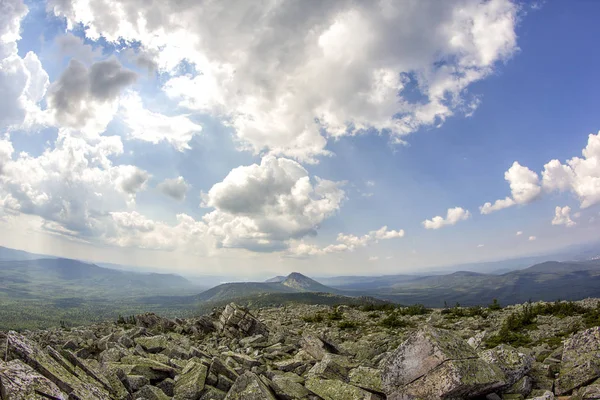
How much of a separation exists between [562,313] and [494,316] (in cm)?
699

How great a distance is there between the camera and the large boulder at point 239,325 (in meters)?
33.0

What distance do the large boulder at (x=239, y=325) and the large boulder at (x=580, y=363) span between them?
2580 centimetres

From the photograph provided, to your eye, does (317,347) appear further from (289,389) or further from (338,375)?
(289,389)

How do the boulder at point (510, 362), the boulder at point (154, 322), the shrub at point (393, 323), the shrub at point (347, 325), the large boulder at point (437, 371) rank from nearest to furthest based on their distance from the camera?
the large boulder at point (437, 371), the boulder at point (510, 362), the shrub at point (393, 323), the shrub at point (347, 325), the boulder at point (154, 322)

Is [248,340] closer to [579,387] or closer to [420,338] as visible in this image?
[420,338]

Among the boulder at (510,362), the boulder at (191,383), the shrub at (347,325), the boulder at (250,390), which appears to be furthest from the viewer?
the shrub at (347,325)

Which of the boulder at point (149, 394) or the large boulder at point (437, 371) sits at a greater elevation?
the large boulder at point (437, 371)

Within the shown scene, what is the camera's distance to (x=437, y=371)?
33.2 ft

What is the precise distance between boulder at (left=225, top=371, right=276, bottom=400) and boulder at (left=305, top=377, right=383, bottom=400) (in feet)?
6.19

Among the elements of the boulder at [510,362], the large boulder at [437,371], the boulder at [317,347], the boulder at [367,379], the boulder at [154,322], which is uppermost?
the large boulder at [437,371]

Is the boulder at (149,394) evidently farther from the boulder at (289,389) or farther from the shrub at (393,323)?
the shrub at (393,323)

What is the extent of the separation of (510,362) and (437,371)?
459 centimetres

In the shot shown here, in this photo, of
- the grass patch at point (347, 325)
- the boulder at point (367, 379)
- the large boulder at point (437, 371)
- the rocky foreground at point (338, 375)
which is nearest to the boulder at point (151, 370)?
the rocky foreground at point (338, 375)

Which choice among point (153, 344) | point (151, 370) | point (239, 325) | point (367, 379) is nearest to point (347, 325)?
point (239, 325)
